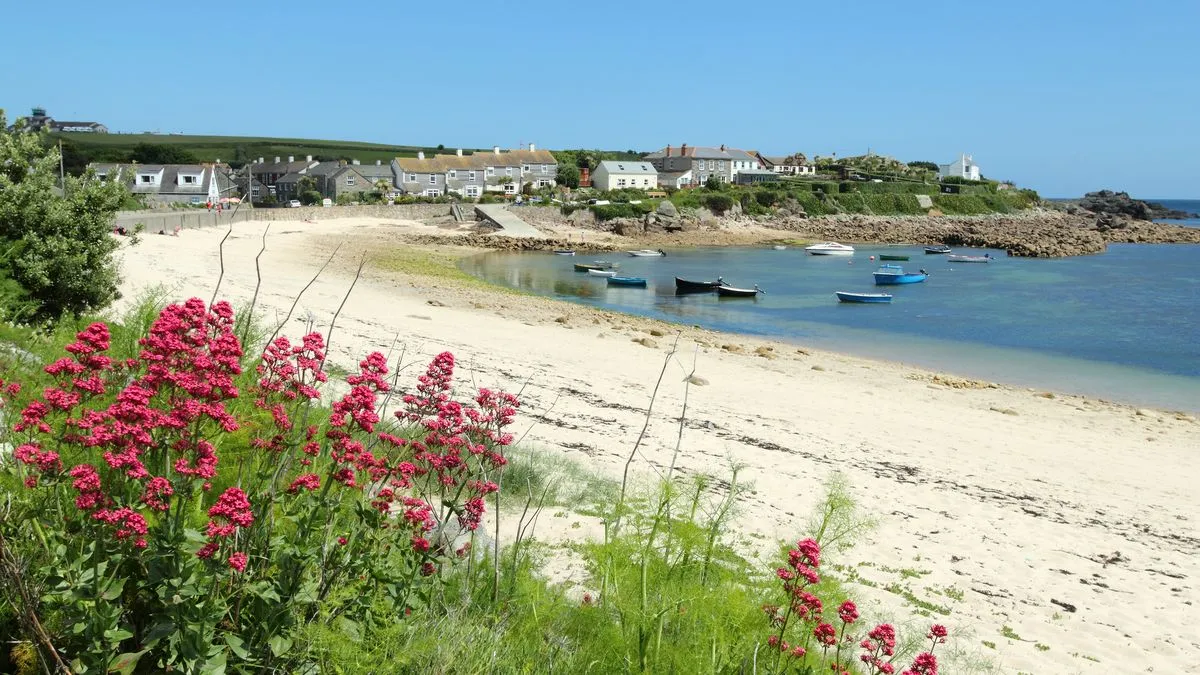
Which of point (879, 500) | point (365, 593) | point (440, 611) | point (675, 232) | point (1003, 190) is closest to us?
point (365, 593)

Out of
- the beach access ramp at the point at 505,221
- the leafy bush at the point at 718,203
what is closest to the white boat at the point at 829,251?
the beach access ramp at the point at 505,221

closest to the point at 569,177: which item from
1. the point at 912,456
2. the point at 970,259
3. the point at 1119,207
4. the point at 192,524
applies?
the point at 970,259

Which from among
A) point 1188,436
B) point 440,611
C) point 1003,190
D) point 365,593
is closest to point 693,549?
point 440,611

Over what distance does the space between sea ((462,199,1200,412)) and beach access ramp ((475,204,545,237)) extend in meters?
12.2

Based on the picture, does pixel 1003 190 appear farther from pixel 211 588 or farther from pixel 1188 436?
pixel 211 588

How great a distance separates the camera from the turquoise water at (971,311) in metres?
28.1

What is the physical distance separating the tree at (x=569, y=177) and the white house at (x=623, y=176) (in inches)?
114

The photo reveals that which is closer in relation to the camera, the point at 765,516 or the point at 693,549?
the point at 693,549

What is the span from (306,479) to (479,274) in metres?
45.4

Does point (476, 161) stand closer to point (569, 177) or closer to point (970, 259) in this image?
point (569, 177)

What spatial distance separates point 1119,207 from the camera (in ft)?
475

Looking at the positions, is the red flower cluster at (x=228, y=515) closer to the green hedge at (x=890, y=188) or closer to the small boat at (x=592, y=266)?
the small boat at (x=592, y=266)

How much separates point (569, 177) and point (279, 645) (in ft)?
390

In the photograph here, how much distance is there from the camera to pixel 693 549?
5.89m
